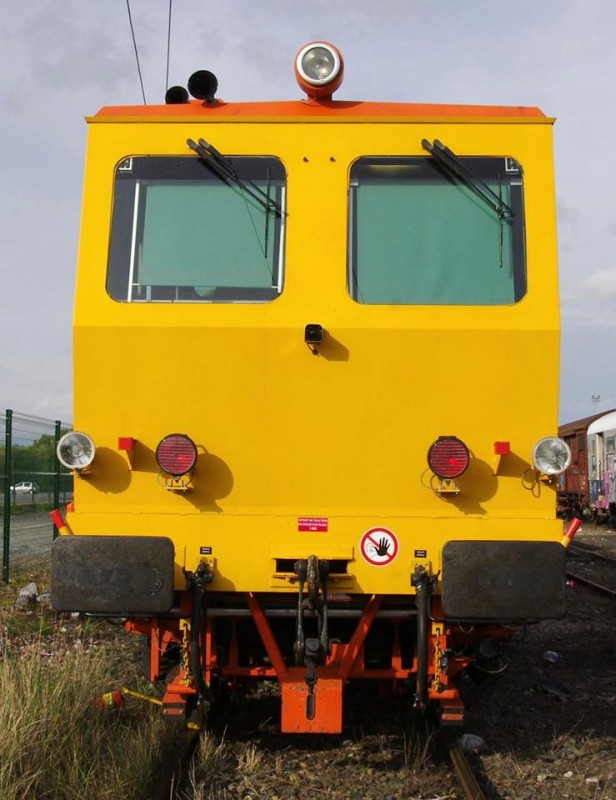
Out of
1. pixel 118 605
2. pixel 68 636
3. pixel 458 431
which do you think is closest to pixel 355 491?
pixel 458 431

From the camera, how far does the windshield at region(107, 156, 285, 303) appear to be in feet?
14.9

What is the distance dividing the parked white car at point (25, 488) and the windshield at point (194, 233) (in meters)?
7.08

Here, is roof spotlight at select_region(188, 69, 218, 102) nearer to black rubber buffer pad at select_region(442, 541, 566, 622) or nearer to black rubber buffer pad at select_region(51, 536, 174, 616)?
black rubber buffer pad at select_region(51, 536, 174, 616)

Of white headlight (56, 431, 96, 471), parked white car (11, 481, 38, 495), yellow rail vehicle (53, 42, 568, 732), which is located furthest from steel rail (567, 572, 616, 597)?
white headlight (56, 431, 96, 471)

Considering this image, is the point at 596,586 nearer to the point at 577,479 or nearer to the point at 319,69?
the point at 319,69

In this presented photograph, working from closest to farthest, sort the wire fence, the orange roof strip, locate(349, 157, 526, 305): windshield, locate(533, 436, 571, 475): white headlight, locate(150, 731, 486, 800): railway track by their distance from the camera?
1. locate(150, 731, 486, 800): railway track
2. locate(533, 436, 571, 475): white headlight
3. locate(349, 157, 526, 305): windshield
4. the orange roof strip
5. the wire fence

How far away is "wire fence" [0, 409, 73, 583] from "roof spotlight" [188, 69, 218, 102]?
21.2 ft

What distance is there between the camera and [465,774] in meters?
4.38

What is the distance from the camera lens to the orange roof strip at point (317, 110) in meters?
4.67

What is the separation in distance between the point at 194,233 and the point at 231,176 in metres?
0.35

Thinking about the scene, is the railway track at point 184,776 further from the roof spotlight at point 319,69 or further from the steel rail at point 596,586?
the steel rail at point 596,586

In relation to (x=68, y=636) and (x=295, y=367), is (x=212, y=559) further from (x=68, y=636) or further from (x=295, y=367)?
(x=68, y=636)

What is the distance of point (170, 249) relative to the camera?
181 inches

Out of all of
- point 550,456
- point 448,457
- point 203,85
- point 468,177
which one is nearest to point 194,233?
point 203,85
